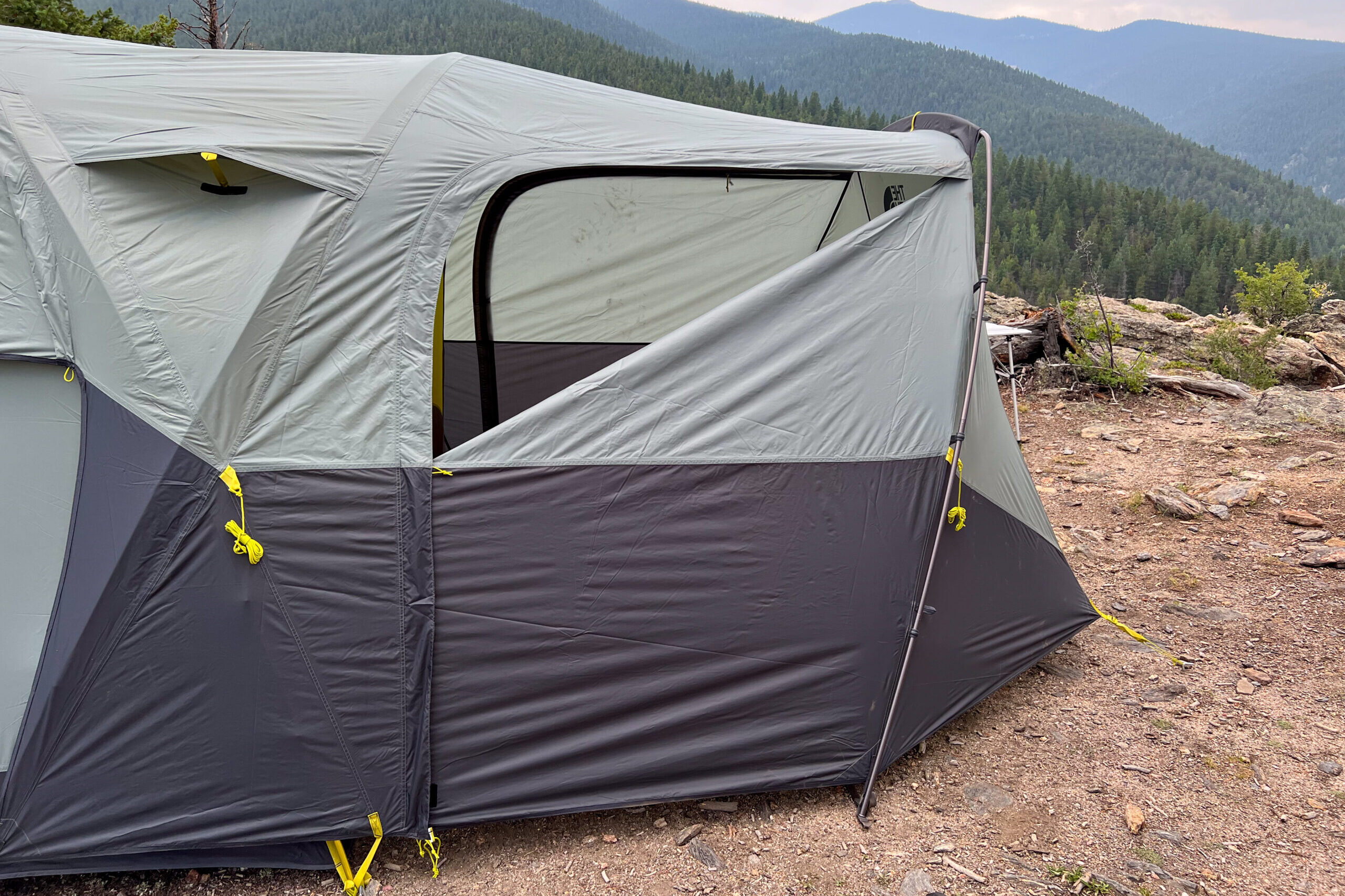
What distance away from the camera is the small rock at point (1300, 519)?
17.5 feet

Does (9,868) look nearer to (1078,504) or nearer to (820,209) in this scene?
(820,209)

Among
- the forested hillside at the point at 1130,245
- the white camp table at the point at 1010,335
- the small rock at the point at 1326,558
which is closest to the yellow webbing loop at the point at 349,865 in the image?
the small rock at the point at 1326,558

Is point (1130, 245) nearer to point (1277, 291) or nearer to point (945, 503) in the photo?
point (1277, 291)

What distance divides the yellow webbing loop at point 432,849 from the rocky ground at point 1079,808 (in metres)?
0.03

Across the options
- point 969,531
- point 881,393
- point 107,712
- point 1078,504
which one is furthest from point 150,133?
point 1078,504

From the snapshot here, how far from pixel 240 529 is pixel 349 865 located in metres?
1.16

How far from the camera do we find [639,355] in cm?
280

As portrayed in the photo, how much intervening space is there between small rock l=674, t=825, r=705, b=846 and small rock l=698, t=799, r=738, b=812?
A: 85 mm

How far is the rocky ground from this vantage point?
2.67 m

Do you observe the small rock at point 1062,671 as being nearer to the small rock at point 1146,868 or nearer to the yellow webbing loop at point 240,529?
the small rock at point 1146,868

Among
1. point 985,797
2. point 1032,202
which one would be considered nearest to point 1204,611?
point 985,797

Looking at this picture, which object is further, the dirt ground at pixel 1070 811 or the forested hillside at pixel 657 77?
the forested hillside at pixel 657 77

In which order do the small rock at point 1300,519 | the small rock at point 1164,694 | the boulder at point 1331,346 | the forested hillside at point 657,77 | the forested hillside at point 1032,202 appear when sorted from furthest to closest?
the forested hillside at point 657,77
the forested hillside at point 1032,202
the boulder at point 1331,346
the small rock at point 1300,519
the small rock at point 1164,694

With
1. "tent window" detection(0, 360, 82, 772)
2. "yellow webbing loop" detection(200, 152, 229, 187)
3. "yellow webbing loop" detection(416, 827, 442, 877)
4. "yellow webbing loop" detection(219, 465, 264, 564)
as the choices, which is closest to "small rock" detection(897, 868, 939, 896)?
"yellow webbing loop" detection(416, 827, 442, 877)
